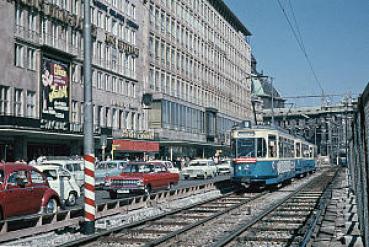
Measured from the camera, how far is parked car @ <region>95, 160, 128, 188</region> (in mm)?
34469

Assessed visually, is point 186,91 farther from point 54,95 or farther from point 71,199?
point 71,199

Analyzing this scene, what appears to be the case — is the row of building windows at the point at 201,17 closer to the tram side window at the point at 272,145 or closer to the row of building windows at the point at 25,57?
the row of building windows at the point at 25,57

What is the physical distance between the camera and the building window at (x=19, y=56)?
137 feet

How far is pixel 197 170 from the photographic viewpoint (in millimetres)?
48094

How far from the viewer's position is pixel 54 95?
152 feet

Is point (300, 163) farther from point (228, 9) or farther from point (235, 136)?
point (228, 9)

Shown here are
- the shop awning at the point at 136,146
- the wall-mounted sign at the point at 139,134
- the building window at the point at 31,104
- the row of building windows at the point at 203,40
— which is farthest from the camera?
the row of building windows at the point at 203,40

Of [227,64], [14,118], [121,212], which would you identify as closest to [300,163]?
[14,118]

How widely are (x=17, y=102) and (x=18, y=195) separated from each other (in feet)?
94.0

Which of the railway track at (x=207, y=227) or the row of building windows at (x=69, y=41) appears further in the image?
the row of building windows at (x=69, y=41)

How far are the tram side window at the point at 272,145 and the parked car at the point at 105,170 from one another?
34.0 feet

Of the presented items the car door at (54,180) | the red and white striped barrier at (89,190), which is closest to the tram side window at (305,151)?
the car door at (54,180)

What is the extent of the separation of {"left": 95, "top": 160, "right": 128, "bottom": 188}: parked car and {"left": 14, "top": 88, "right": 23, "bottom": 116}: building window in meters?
9.58

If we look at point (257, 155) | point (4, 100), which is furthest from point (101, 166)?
point (257, 155)
